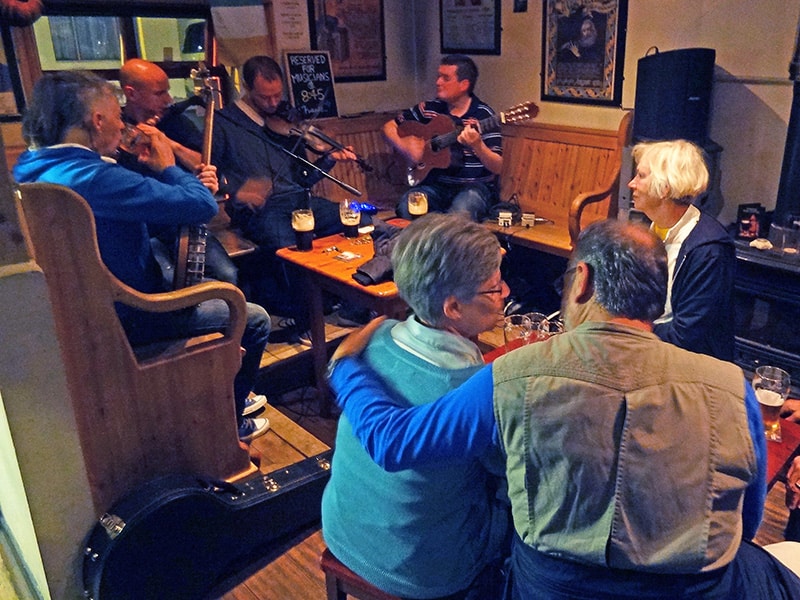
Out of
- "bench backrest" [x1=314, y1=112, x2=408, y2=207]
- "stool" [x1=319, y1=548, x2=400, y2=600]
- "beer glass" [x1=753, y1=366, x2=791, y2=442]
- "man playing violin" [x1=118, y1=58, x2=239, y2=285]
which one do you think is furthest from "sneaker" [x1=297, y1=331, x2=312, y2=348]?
"beer glass" [x1=753, y1=366, x2=791, y2=442]

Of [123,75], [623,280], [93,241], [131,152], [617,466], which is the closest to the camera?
[617,466]

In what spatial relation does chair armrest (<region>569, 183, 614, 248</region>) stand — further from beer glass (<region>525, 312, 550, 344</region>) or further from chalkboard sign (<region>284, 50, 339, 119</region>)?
chalkboard sign (<region>284, 50, 339, 119</region>)

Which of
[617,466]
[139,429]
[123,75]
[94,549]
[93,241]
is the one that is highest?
[123,75]

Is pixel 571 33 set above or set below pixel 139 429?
above

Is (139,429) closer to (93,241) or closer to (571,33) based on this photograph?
(93,241)

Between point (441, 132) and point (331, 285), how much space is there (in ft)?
5.79

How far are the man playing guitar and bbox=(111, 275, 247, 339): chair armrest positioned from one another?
77.6 inches

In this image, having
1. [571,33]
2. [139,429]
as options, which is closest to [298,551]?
[139,429]

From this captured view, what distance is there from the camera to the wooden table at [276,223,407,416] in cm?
264

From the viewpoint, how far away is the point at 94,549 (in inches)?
75.6

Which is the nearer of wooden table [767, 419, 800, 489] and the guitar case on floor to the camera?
wooden table [767, 419, 800, 489]

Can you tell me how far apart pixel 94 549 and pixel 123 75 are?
2.37 meters

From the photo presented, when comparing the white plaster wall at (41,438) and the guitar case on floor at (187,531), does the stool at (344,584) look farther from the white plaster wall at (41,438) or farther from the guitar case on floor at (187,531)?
the white plaster wall at (41,438)

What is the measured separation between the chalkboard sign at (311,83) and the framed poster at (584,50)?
1.44 metres
